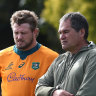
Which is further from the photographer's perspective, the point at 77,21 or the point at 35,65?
the point at 35,65

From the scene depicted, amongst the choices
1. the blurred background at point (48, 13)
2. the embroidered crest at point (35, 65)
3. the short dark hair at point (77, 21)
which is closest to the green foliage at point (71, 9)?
the blurred background at point (48, 13)

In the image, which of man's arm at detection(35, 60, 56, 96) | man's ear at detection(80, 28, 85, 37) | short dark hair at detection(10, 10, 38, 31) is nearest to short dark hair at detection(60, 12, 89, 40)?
man's ear at detection(80, 28, 85, 37)

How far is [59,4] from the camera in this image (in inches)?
581

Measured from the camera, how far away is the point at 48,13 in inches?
619

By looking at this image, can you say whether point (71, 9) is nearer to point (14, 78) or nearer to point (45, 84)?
point (14, 78)

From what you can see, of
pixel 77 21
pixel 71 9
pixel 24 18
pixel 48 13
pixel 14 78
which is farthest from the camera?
pixel 48 13

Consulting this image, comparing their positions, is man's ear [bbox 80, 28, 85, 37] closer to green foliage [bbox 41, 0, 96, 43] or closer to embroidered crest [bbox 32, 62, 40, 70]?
embroidered crest [bbox 32, 62, 40, 70]

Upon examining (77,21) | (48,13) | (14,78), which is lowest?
(14,78)

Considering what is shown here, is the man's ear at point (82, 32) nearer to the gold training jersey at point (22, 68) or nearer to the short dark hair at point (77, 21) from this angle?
the short dark hair at point (77, 21)

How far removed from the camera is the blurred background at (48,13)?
12461 millimetres

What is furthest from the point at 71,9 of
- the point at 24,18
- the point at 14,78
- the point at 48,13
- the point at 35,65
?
the point at 14,78

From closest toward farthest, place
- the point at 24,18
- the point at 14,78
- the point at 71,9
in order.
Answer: the point at 14,78, the point at 24,18, the point at 71,9

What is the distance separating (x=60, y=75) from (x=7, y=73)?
1.37 m

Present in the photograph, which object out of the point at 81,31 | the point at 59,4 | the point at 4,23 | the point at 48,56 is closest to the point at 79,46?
the point at 81,31
